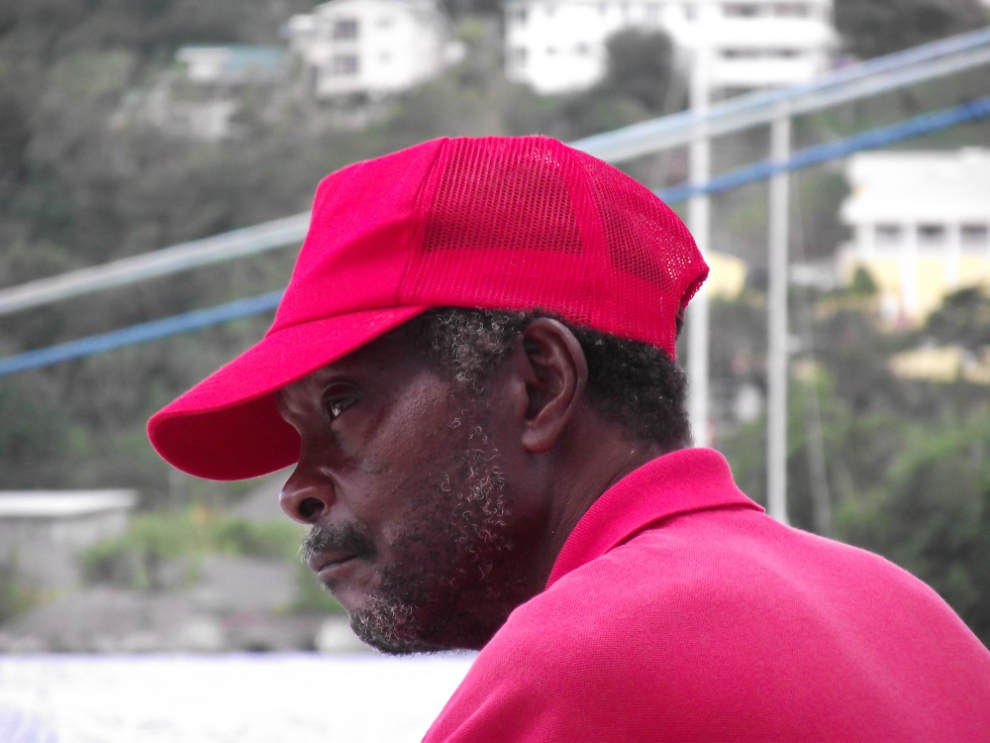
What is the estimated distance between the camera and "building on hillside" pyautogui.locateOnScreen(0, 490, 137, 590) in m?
4.87

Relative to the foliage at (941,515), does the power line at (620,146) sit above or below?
above

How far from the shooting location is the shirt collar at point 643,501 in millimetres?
695

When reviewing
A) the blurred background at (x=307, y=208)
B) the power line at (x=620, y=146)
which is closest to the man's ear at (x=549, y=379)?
the power line at (x=620, y=146)

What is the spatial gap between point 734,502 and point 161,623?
4.31 metres

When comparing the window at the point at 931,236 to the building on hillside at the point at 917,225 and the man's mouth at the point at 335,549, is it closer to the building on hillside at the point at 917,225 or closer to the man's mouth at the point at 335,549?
the building on hillside at the point at 917,225

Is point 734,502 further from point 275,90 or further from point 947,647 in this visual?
point 275,90

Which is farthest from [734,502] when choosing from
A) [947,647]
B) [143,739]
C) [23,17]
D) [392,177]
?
[23,17]

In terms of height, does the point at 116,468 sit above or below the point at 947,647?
below

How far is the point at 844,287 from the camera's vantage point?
8523mm

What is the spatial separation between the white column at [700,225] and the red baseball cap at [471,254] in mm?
4318

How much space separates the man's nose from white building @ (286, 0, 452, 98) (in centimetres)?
954

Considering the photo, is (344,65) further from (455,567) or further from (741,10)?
(455,567)

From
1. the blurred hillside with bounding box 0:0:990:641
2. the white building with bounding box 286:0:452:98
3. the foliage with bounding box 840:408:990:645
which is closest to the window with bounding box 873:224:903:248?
the blurred hillside with bounding box 0:0:990:641

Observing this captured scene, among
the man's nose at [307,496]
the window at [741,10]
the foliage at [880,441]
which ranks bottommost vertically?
the foliage at [880,441]
